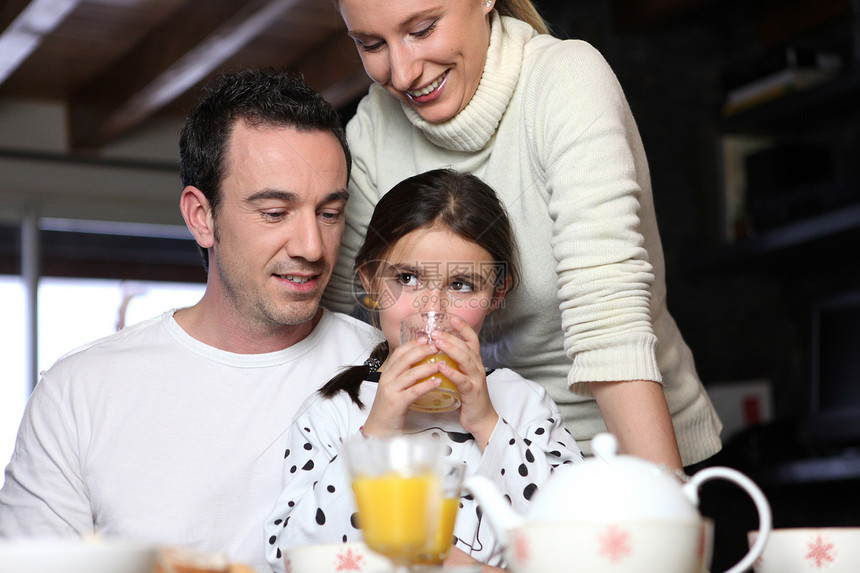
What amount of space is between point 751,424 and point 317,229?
250cm

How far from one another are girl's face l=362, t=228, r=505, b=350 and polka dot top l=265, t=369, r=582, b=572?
0.13m

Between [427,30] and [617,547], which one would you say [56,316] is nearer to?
[427,30]

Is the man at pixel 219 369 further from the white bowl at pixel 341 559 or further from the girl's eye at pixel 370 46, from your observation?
the white bowl at pixel 341 559

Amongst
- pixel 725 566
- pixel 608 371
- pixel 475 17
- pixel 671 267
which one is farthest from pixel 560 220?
pixel 671 267

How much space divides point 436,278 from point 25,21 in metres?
2.58

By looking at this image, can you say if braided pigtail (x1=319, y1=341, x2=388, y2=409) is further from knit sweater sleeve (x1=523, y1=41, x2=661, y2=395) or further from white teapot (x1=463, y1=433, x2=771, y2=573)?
white teapot (x1=463, y1=433, x2=771, y2=573)

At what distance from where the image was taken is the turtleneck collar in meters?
1.48

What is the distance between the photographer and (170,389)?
5.11ft

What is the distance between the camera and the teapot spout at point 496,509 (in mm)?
759

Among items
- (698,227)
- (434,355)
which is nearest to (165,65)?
(698,227)

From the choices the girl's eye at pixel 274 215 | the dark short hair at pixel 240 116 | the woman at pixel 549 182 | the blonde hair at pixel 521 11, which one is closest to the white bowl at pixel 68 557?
the woman at pixel 549 182

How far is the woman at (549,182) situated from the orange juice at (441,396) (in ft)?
0.49

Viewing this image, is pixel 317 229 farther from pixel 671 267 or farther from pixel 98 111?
pixel 98 111

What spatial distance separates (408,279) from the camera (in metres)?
1.42
